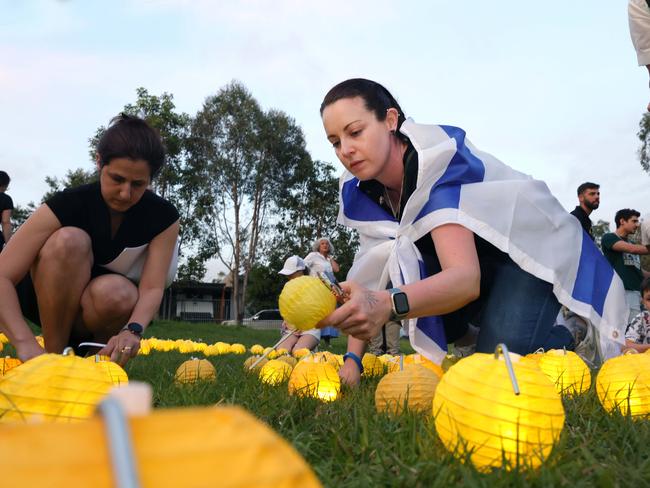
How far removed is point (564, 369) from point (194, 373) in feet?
6.49

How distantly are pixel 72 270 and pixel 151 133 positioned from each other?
93cm

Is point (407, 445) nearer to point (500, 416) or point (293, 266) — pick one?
point (500, 416)

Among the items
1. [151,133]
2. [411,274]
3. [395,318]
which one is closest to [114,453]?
[395,318]

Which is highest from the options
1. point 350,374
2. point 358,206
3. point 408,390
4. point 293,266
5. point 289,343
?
point 358,206

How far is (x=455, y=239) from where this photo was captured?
280 cm

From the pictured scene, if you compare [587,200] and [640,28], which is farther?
[587,200]

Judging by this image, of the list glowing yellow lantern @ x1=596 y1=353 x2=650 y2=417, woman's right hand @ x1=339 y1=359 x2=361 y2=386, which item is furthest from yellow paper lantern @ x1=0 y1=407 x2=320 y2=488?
woman's right hand @ x1=339 y1=359 x2=361 y2=386

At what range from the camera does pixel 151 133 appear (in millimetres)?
3535

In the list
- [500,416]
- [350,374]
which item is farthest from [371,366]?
[500,416]

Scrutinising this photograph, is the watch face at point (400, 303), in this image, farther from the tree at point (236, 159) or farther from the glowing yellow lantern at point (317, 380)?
the tree at point (236, 159)

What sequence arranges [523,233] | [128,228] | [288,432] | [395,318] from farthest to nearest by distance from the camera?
[128,228] → [523,233] → [395,318] → [288,432]

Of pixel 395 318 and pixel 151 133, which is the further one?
pixel 151 133

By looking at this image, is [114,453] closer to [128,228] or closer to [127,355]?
[127,355]

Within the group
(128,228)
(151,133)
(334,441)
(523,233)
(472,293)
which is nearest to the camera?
(334,441)
